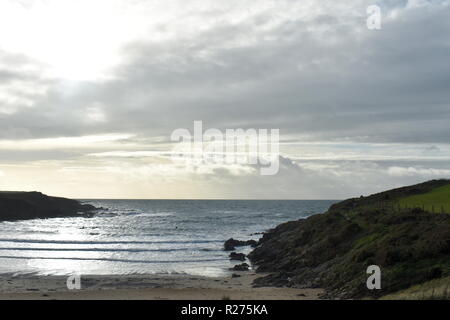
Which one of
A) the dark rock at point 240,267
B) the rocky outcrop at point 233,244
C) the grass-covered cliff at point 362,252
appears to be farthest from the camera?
the rocky outcrop at point 233,244

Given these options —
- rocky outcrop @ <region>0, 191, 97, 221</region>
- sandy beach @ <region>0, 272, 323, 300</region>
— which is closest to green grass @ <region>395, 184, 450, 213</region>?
sandy beach @ <region>0, 272, 323, 300</region>

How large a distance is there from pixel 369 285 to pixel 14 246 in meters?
53.8

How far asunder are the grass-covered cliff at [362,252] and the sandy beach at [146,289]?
2.39 meters

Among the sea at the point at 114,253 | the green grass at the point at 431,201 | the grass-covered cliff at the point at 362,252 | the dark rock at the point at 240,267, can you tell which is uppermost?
the green grass at the point at 431,201

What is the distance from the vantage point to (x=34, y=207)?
442ft

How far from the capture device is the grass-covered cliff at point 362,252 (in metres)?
27.1

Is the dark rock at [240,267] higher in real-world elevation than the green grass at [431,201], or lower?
lower

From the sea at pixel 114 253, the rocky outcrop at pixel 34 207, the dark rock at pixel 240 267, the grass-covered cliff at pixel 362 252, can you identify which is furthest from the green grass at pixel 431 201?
the rocky outcrop at pixel 34 207

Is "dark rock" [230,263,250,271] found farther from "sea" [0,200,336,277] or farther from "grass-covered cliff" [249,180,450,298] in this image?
"grass-covered cliff" [249,180,450,298]

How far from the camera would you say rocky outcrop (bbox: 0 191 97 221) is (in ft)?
409

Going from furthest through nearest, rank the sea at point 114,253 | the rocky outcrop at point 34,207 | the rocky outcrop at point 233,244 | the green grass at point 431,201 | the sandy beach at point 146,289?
the rocky outcrop at point 34,207, the rocky outcrop at point 233,244, the green grass at point 431,201, the sea at point 114,253, the sandy beach at point 146,289

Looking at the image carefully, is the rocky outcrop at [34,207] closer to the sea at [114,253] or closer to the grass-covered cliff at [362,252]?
the sea at [114,253]

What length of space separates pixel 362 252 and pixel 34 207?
124 meters

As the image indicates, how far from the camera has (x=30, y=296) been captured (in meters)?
31.6
